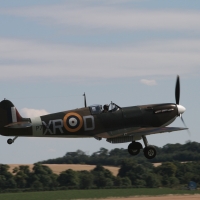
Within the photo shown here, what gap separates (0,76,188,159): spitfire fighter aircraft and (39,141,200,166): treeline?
80989mm

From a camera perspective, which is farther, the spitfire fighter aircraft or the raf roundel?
the raf roundel

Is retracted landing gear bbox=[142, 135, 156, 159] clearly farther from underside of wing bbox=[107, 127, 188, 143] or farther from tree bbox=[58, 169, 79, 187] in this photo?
tree bbox=[58, 169, 79, 187]

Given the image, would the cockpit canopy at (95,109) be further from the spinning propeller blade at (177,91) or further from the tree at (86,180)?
the tree at (86,180)

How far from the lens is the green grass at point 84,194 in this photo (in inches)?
3133

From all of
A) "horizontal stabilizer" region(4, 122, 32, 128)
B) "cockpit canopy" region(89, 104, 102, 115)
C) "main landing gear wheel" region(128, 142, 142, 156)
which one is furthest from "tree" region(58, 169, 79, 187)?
"horizontal stabilizer" region(4, 122, 32, 128)

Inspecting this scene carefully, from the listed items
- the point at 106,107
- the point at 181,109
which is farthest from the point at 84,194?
the point at 106,107

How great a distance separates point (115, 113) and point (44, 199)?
51.9m

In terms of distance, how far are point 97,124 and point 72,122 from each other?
1.00 meters

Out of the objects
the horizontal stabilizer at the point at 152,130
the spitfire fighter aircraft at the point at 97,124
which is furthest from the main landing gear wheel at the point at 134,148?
the horizontal stabilizer at the point at 152,130

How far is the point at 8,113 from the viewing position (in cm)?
2566

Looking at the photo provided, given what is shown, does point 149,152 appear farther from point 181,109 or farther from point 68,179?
point 68,179

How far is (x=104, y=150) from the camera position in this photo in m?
126

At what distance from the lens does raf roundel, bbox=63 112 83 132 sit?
2578cm

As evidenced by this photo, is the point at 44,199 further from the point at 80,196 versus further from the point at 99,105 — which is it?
the point at 99,105
